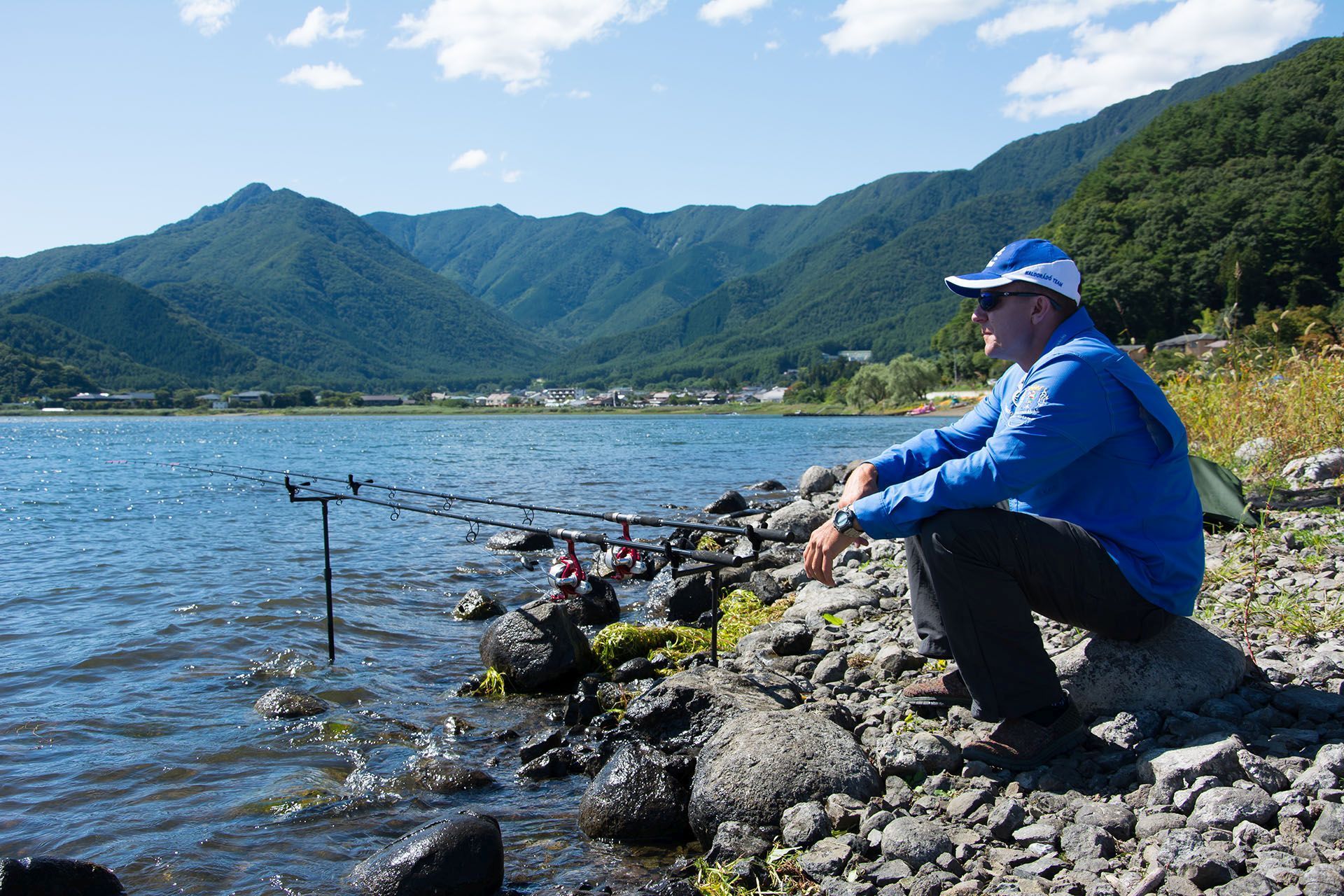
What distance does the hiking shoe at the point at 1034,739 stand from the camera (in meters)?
3.69

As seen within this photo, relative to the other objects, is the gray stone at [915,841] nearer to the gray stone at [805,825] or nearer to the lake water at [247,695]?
the gray stone at [805,825]

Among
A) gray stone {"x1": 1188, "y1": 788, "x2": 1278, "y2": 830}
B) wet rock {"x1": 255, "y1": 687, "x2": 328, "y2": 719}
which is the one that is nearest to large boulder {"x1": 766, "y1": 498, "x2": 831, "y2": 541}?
wet rock {"x1": 255, "y1": 687, "x2": 328, "y2": 719}

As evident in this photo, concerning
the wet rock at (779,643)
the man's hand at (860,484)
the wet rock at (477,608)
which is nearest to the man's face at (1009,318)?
the man's hand at (860,484)

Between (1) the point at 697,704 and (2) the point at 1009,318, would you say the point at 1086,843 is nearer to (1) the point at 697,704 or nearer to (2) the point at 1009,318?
(2) the point at 1009,318

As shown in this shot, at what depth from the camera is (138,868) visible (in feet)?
14.8

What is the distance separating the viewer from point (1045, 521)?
141 inches

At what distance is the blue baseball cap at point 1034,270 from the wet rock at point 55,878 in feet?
15.1

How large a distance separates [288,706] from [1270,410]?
33.9ft

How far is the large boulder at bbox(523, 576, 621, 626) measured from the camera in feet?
29.0

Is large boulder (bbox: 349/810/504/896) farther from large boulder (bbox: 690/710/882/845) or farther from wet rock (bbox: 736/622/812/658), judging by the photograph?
wet rock (bbox: 736/622/812/658)

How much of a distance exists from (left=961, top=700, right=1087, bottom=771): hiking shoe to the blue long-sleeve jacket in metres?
0.61

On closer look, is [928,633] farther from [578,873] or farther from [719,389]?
[719,389]

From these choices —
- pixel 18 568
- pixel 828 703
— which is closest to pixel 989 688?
pixel 828 703

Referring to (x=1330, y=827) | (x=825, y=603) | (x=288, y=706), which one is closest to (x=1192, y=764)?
(x=1330, y=827)
